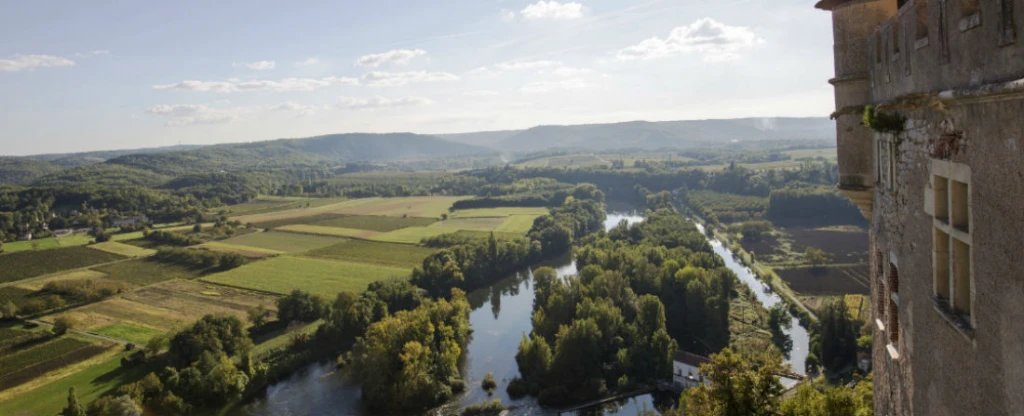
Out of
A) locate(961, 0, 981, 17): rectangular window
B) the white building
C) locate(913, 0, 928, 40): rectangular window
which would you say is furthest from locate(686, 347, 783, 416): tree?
the white building

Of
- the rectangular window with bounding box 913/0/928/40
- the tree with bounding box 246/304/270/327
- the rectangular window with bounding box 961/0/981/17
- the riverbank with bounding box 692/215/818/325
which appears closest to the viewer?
the rectangular window with bounding box 961/0/981/17

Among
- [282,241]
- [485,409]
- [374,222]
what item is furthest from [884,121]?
[374,222]

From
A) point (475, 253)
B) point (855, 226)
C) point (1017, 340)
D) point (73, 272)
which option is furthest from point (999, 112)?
point (855, 226)

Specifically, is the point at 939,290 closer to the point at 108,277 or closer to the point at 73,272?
the point at 108,277

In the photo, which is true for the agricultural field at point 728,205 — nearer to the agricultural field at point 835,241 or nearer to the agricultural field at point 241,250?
the agricultural field at point 835,241

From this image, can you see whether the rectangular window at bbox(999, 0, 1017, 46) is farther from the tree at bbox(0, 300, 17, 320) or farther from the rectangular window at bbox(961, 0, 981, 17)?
the tree at bbox(0, 300, 17, 320)

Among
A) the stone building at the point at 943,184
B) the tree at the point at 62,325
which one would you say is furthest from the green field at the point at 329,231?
the stone building at the point at 943,184
